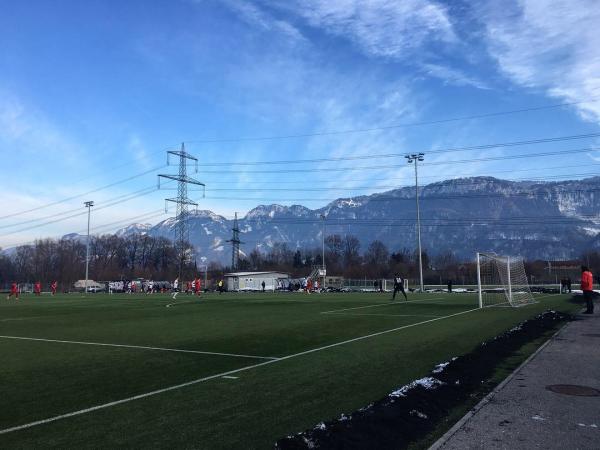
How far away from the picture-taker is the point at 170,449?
17.5 feet

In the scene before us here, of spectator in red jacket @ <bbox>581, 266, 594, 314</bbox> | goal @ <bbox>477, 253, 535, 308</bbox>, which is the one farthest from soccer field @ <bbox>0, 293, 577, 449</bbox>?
goal @ <bbox>477, 253, 535, 308</bbox>

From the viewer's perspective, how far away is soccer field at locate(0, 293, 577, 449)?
5.99m

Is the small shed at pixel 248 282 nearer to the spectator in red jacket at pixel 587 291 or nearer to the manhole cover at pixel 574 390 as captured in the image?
the spectator in red jacket at pixel 587 291

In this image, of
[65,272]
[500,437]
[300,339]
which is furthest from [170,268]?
[500,437]

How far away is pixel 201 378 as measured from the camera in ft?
29.8

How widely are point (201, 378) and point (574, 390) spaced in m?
5.97

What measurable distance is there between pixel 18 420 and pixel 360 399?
14.5 ft

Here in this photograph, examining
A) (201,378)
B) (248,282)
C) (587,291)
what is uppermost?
(248,282)

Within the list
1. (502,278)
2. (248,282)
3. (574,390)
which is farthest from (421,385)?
(248,282)

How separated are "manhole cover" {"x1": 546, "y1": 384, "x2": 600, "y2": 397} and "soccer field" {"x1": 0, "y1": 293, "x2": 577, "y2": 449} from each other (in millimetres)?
2081

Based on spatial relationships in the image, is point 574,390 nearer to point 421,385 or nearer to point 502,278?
point 421,385

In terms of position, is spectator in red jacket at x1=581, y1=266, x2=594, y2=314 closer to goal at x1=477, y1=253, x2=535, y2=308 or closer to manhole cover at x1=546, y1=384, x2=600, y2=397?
goal at x1=477, y1=253, x2=535, y2=308

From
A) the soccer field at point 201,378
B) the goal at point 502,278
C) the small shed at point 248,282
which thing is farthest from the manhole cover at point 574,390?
the small shed at point 248,282

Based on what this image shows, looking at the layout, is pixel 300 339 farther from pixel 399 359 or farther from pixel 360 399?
pixel 360 399
